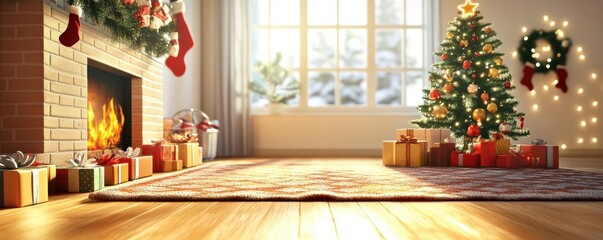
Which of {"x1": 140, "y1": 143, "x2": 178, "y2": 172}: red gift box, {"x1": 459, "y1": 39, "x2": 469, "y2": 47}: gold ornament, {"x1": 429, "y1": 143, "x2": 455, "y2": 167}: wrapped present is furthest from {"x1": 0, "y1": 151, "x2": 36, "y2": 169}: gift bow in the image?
{"x1": 459, "y1": 39, "x2": 469, "y2": 47}: gold ornament

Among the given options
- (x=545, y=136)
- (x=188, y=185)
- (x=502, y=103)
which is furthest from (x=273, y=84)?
(x=188, y=185)

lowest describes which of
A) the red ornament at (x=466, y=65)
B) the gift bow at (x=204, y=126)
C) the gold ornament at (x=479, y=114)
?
the gift bow at (x=204, y=126)

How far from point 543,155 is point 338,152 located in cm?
240

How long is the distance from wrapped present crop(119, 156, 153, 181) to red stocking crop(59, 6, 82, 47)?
0.62 m

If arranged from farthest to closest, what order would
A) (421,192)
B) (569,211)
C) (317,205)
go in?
1. (421,192)
2. (317,205)
3. (569,211)

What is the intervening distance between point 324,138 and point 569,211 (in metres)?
4.11

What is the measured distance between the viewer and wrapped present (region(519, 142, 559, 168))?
3510 millimetres

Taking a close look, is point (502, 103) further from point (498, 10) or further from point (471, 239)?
point (471, 239)

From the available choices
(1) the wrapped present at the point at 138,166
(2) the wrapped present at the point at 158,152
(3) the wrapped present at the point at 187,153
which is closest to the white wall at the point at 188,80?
(3) the wrapped present at the point at 187,153

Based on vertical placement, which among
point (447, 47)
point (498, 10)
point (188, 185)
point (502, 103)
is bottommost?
point (188, 185)

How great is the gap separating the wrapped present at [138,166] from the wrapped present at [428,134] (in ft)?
6.35

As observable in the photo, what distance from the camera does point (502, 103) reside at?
4.10 metres

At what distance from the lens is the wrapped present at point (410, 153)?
3664 millimetres

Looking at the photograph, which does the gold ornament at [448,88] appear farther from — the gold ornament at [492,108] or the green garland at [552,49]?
the green garland at [552,49]
